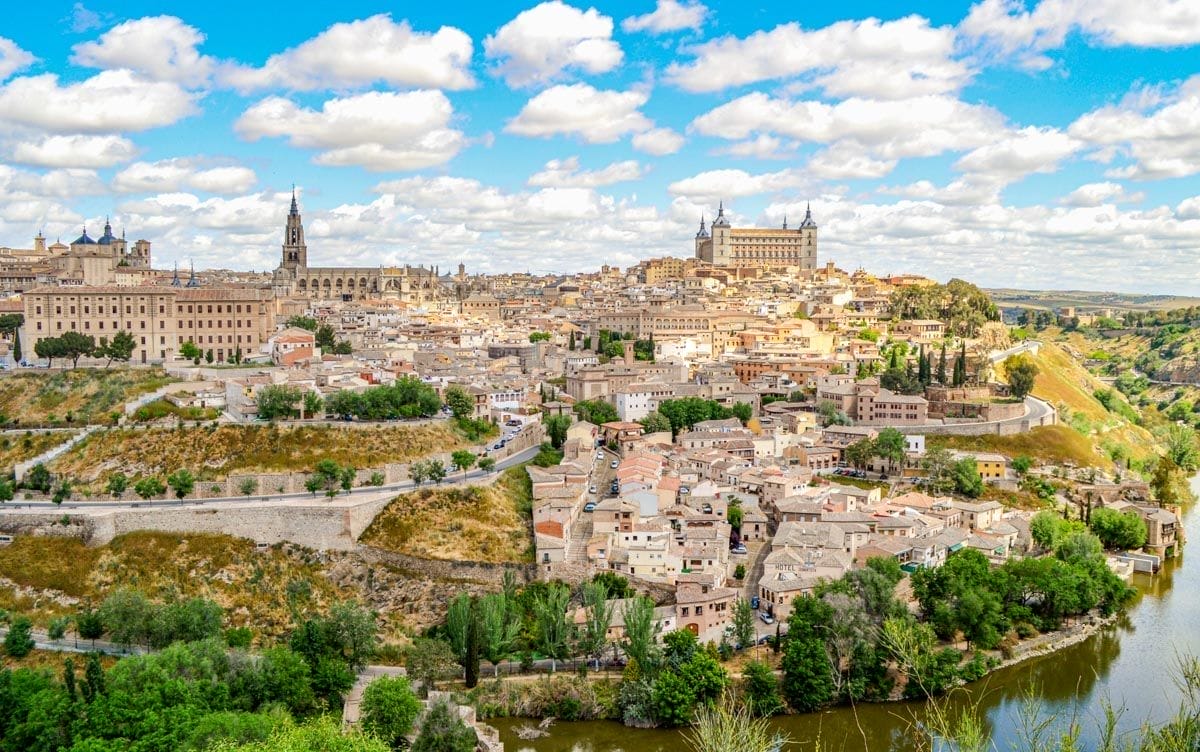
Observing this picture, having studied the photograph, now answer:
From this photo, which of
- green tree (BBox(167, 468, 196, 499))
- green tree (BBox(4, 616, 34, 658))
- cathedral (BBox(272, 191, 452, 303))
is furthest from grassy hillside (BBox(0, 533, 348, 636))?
cathedral (BBox(272, 191, 452, 303))

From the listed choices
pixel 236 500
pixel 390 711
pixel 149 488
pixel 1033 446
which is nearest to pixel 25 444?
pixel 149 488

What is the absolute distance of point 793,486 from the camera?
87.6ft

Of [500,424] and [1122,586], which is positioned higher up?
[500,424]

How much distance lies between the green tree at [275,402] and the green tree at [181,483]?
3114mm

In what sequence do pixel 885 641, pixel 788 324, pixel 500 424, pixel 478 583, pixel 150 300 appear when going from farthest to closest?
pixel 788 324 → pixel 150 300 → pixel 500 424 → pixel 478 583 → pixel 885 641

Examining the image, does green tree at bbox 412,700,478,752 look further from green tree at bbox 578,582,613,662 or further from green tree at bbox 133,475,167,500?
green tree at bbox 133,475,167,500

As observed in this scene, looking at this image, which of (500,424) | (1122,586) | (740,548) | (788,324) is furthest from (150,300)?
(1122,586)

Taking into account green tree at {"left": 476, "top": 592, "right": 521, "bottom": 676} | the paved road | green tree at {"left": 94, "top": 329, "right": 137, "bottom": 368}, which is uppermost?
green tree at {"left": 94, "top": 329, "right": 137, "bottom": 368}

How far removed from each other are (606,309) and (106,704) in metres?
38.2

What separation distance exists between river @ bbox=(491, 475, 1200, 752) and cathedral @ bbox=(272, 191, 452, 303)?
149 feet

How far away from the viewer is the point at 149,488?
22.6 metres

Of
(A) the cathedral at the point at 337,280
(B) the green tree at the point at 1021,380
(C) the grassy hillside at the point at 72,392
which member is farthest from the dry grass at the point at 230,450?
(A) the cathedral at the point at 337,280

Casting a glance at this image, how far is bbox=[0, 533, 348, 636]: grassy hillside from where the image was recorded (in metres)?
20.1

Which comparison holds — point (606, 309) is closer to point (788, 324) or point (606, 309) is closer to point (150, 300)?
point (788, 324)
